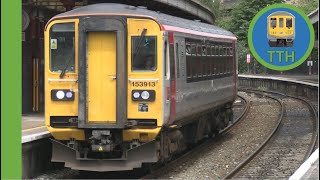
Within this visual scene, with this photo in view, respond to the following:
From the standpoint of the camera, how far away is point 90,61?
924 centimetres

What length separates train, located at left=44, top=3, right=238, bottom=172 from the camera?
918 cm

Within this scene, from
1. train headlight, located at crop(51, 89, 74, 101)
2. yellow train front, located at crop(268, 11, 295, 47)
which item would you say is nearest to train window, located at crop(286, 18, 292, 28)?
yellow train front, located at crop(268, 11, 295, 47)

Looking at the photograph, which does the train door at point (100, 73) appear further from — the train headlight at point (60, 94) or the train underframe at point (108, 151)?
the train headlight at point (60, 94)

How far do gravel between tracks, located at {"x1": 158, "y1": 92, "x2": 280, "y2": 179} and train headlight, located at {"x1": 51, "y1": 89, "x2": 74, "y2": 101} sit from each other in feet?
7.27

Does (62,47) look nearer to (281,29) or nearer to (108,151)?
(108,151)

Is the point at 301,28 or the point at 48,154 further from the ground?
the point at 301,28

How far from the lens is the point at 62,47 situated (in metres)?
9.53

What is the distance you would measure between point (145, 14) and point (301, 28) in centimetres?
552

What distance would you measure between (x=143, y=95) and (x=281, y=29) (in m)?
5.10

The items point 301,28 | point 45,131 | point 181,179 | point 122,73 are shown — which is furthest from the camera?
point 45,131

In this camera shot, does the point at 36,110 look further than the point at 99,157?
Yes

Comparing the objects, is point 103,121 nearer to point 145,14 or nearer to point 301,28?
point 145,14

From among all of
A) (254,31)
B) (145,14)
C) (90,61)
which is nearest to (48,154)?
(90,61)

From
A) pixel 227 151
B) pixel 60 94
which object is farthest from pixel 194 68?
pixel 60 94
